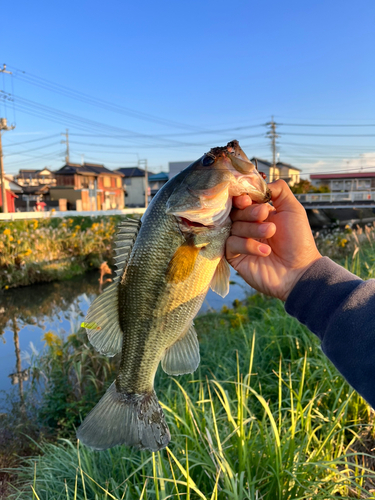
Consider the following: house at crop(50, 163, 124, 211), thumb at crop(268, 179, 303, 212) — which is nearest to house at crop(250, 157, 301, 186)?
thumb at crop(268, 179, 303, 212)

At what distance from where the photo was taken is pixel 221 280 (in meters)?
1.92

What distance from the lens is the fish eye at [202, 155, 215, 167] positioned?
1.78 metres

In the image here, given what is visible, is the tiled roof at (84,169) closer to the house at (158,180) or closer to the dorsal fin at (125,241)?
the house at (158,180)

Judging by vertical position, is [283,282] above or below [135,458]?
above

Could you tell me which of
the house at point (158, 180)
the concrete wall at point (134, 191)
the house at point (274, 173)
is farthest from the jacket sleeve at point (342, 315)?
the concrete wall at point (134, 191)

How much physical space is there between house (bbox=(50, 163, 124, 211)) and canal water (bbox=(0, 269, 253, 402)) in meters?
30.5

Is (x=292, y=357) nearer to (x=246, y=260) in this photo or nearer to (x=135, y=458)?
(x=135, y=458)

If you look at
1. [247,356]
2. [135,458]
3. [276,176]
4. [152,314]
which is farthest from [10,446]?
[276,176]

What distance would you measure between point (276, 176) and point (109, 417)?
5.59ft

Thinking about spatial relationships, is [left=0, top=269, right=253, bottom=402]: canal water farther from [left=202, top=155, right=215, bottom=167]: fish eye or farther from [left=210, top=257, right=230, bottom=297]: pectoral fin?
[left=202, top=155, right=215, bottom=167]: fish eye

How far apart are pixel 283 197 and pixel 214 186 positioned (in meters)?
0.66

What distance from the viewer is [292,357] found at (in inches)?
163

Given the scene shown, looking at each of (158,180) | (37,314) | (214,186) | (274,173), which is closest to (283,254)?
(274,173)

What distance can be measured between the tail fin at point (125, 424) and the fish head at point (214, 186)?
36.5 inches
